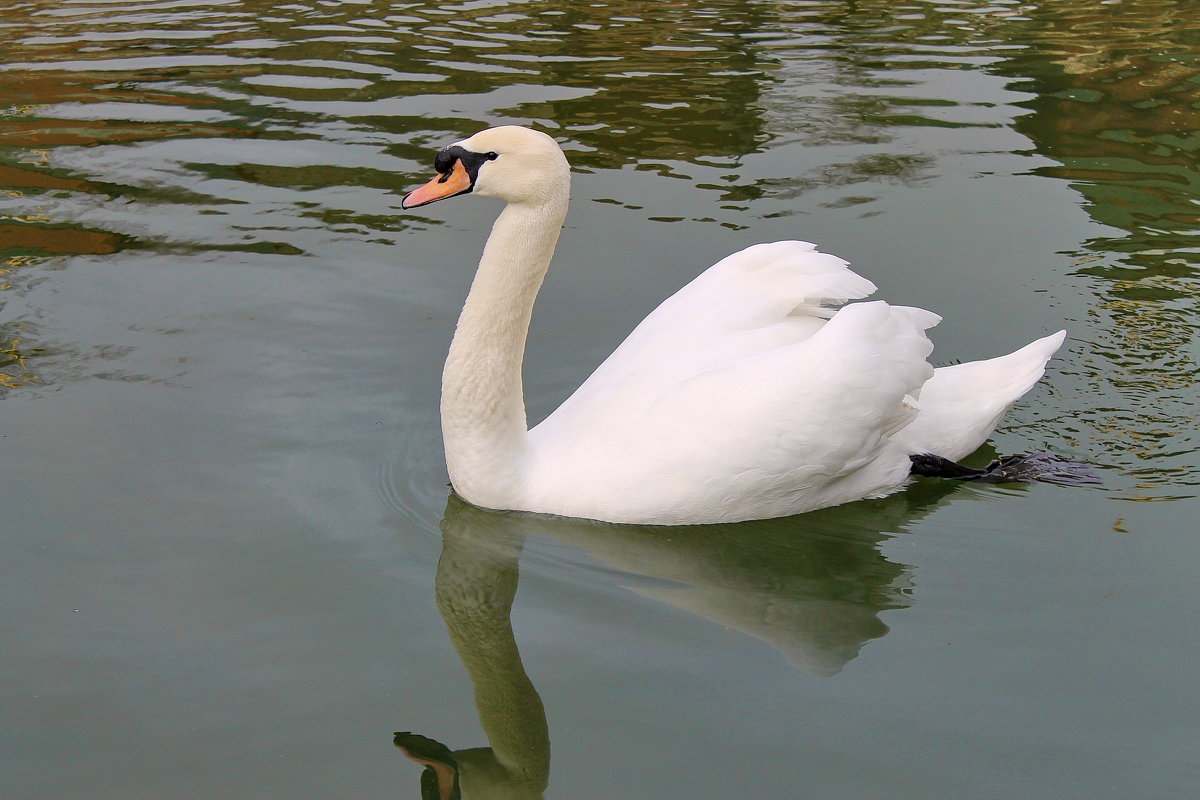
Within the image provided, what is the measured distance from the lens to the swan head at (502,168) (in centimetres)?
472

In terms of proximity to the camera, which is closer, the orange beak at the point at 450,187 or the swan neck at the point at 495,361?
the orange beak at the point at 450,187

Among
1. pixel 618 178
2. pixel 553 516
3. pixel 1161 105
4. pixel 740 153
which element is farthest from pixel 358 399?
pixel 1161 105

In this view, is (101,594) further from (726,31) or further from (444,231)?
(726,31)

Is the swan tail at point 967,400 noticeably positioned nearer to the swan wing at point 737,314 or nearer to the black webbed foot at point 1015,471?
the black webbed foot at point 1015,471

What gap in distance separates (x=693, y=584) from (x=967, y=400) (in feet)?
5.12

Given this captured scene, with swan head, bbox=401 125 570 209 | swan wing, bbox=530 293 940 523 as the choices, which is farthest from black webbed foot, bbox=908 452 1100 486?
swan head, bbox=401 125 570 209

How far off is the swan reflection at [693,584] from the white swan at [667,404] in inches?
3.3

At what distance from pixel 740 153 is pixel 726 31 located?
411 cm

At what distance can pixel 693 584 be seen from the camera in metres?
4.67

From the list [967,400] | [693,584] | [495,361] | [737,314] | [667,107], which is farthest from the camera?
[667,107]

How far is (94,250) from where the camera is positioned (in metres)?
7.67

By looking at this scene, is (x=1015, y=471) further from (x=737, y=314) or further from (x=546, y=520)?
(x=546, y=520)

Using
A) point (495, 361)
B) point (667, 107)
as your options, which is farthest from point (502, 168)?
point (667, 107)

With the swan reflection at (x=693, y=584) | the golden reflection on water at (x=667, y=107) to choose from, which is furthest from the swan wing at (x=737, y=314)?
the golden reflection on water at (x=667, y=107)
